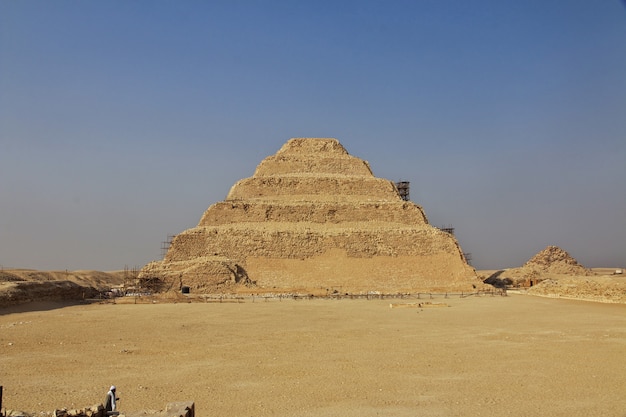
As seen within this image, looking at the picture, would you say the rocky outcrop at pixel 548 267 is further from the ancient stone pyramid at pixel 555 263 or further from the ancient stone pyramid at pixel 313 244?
the ancient stone pyramid at pixel 313 244

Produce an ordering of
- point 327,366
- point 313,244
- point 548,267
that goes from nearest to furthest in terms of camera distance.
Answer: point 327,366, point 313,244, point 548,267

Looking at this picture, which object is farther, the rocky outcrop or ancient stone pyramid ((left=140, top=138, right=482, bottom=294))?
the rocky outcrop

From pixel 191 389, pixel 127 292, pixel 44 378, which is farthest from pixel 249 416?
pixel 127 292

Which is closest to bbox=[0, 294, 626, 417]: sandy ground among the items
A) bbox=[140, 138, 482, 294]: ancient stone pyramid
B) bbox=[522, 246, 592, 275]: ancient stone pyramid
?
bbox=[140, 138, 482, 294]: ancient stone pyramid

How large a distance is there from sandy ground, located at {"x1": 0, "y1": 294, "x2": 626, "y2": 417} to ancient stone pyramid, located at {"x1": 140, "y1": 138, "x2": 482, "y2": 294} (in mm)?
21500

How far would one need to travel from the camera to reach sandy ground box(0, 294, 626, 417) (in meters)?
8.86

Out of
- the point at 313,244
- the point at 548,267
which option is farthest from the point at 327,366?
the point at 548,267

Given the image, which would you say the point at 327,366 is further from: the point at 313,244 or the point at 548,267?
the point at 548,267

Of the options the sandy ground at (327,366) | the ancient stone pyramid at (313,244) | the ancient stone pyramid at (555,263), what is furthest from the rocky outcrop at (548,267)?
the sandy ground at (327,366)

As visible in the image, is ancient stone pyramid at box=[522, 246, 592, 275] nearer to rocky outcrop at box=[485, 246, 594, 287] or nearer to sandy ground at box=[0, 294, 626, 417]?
rocky outcrop at box=[485, 246, 594, 287]

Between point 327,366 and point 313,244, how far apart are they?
1378 inches

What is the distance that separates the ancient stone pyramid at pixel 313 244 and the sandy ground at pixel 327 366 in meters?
21.5

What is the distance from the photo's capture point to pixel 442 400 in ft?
29.6

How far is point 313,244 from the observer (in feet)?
154
